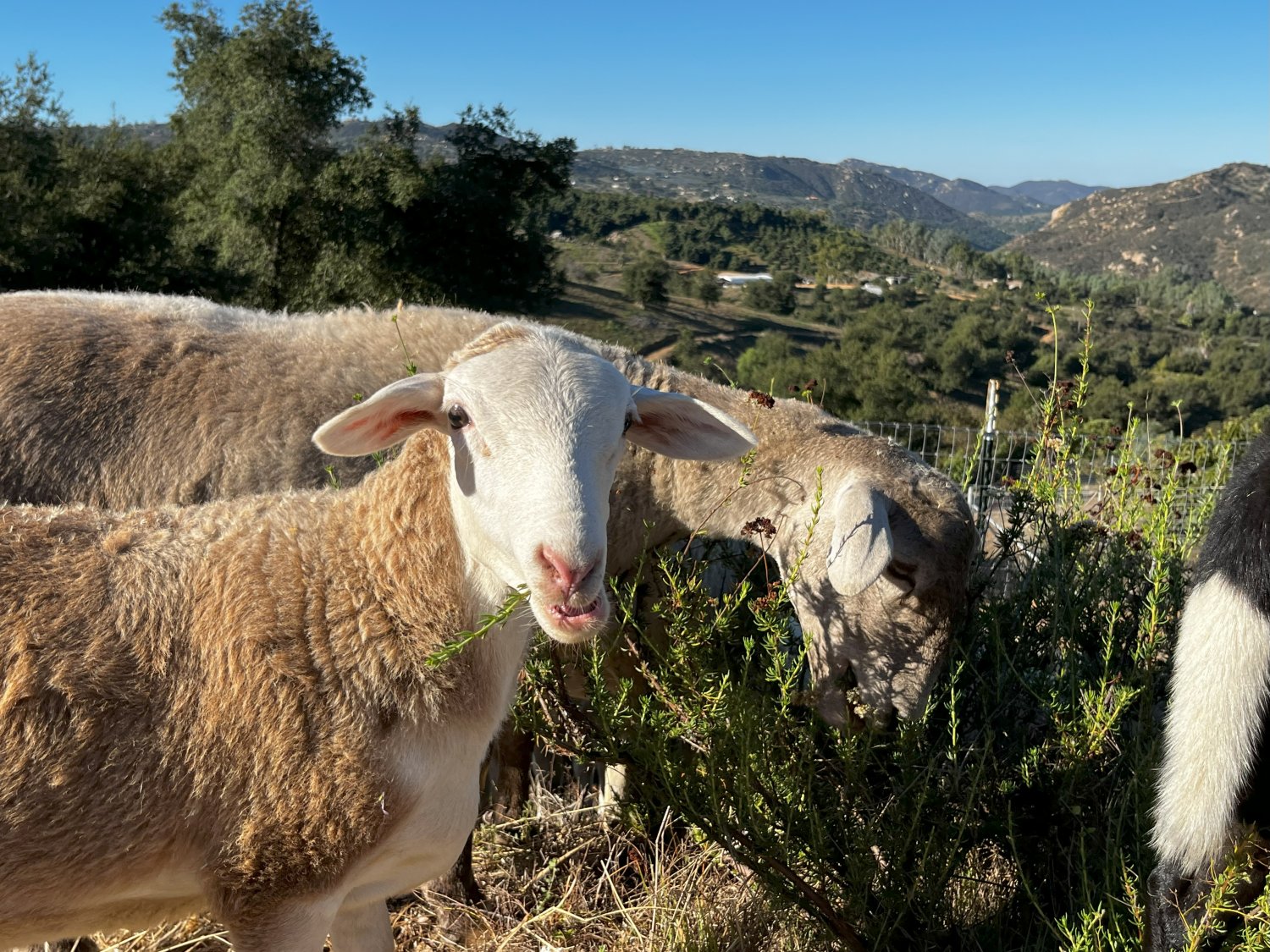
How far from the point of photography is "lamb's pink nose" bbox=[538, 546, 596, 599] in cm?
224

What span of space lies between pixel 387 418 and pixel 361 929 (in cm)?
152

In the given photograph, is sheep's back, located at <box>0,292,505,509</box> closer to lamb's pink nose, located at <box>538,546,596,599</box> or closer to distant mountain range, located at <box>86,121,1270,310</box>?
lamb's pink nose, located at <box>538,546,596,599</box>

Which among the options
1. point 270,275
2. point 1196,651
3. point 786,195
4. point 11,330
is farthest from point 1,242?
point 786,195

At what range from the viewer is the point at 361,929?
3.00m

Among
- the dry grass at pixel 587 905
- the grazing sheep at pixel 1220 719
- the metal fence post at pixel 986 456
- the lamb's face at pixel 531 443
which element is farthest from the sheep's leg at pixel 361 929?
the metal fence post at pixel 986 456

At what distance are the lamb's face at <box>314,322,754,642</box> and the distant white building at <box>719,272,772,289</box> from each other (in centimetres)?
6682

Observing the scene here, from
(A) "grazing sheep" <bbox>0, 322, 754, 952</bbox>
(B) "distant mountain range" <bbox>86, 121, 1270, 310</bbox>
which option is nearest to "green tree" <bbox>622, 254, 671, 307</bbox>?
(B) "distant mountain range" <bbox>86, 121, 1270, 310</bbox>

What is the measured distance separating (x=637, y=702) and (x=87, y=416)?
8.08ft

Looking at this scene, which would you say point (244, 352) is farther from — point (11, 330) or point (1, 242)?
point (1, 242)

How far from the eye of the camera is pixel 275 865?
7.95ft

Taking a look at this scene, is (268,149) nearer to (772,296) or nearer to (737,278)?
(772,296)

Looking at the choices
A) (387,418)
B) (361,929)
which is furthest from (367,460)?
(361,929)

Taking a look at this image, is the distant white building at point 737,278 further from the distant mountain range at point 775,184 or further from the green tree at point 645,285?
the distant mountain range at point 775,184

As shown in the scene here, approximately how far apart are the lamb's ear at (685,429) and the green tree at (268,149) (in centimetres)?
2553
